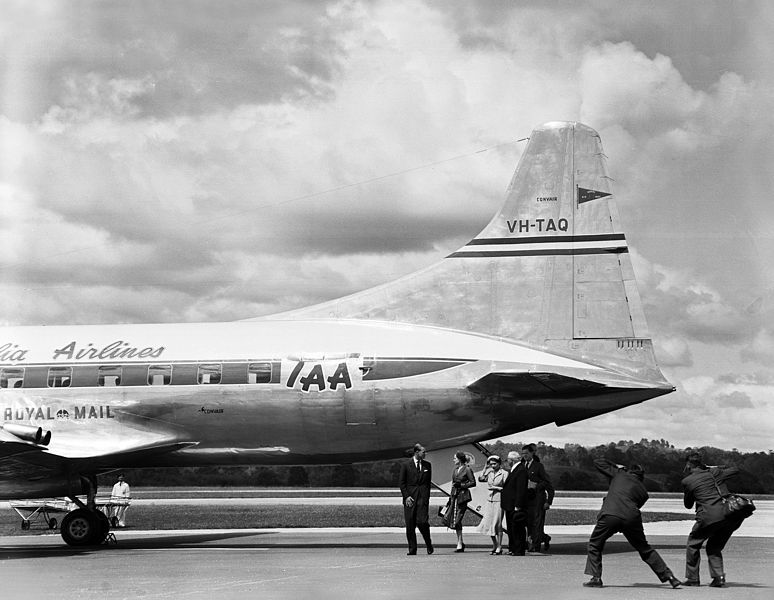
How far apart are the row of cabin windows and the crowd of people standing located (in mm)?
4349

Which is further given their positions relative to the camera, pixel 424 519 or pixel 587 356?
pixel 587 356

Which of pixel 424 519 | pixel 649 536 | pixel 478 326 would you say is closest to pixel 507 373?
pixel 478 326

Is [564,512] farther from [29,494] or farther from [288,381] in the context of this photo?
[29,494]

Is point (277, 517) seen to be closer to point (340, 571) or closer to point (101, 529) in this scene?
point (101, 529)

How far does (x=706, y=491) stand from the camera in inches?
575

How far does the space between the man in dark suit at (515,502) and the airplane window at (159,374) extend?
25.2 feet

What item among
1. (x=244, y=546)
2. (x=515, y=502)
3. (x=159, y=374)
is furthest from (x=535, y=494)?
(x=159, y=374)

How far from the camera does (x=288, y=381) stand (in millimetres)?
21375

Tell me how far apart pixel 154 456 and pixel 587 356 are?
973 centimetres

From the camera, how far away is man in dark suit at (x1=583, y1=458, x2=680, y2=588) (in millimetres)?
13992

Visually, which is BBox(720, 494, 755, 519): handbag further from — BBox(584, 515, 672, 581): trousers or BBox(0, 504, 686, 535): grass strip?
BBox(0, 504, 686, 535): grass strip

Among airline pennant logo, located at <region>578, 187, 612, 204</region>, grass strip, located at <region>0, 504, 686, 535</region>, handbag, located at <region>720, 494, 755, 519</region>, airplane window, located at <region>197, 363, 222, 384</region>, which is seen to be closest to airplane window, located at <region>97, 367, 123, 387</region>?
airplane window, located at <region>197, 363, 222, 384</region>

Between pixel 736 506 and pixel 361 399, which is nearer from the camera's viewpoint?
pixel 736 506

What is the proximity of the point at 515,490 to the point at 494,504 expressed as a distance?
107 cm
